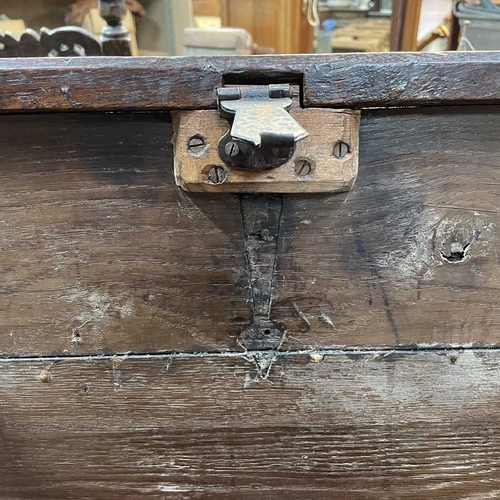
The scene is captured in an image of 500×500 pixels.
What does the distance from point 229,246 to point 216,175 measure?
0.08 meters

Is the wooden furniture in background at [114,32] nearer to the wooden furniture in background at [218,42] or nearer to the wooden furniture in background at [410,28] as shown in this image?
the wooden furniture in background at [218,42]

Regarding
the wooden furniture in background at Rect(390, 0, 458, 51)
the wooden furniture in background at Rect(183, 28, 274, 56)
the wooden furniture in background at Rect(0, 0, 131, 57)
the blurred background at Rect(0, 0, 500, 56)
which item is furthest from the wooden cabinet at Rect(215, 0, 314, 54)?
the wooden furniture in background at Rect(0, 0, 131, 57)

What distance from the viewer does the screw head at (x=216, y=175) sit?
0.43 meters

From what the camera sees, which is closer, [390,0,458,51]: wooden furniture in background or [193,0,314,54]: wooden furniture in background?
[390,0,458,51]: wooden furniture in background

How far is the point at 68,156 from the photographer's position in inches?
17.5

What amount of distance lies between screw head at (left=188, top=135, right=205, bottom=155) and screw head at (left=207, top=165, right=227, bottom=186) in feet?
0.06

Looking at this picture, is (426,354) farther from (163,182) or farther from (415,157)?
(163,182)

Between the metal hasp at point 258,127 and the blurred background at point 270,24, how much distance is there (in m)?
0.73

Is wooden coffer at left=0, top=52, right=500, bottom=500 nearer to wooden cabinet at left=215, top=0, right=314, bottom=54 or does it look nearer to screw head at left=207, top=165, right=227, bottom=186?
screw head at left=207, top=165, right=227, bottom=186

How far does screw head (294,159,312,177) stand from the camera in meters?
0.42

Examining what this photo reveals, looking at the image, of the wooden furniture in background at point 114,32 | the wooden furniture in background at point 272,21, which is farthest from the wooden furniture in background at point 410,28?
the wooden furniture in background at point 272,21

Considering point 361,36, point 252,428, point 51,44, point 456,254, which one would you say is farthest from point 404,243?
point 361,36

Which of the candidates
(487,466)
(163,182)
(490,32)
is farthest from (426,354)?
(490,32)

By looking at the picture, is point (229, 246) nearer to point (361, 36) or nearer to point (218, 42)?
point (218, 42)
